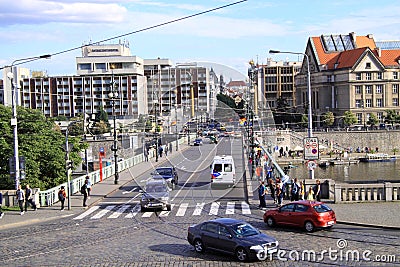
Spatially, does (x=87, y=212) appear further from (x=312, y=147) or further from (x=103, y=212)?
(x=312, y=147)

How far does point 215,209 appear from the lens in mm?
30438

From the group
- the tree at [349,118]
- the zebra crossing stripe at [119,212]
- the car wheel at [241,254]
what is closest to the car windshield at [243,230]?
the car wheel at [241,254]

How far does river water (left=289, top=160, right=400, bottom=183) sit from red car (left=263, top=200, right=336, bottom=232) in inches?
2305

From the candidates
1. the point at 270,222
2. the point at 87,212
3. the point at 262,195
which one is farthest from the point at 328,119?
the point at 270,222

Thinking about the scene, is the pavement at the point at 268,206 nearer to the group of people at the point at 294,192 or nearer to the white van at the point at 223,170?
the group of people at the point at 294,192

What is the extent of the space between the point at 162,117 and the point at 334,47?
11166 cm

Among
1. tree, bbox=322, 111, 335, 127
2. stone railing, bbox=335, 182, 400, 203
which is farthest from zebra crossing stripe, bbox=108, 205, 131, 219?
tree, bbox=322, 111, 335, 127

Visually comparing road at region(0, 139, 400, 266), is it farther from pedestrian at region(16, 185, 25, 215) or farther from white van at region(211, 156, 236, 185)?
white van at region(211, 156, 236, 185)

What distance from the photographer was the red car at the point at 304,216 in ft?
76.8

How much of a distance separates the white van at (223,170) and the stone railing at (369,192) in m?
9.04

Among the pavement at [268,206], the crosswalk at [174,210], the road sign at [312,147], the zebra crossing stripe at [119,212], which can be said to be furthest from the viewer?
the road sign at [312,147]

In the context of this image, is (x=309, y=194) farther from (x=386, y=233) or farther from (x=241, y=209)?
(x=386, y=233)

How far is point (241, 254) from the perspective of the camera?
18.6 m

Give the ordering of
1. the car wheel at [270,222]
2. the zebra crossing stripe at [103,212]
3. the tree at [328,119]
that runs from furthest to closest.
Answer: the tree at [328,119], the zebra crossing stripe at [103,212], the car wheel at [270,222]
